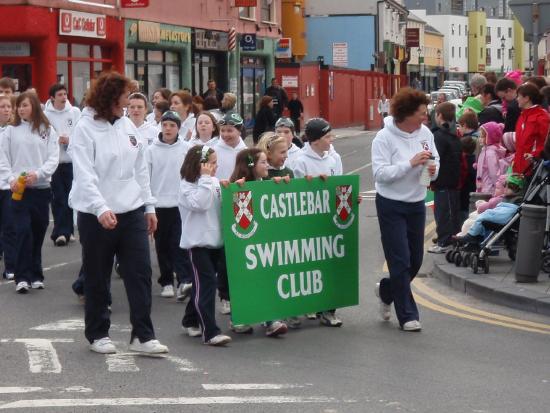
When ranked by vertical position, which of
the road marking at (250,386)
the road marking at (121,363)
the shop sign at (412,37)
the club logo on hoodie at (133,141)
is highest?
the shop sign at (412,37)

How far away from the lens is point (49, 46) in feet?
94.0

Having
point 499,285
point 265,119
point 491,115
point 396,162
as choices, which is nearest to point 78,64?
point 265,119

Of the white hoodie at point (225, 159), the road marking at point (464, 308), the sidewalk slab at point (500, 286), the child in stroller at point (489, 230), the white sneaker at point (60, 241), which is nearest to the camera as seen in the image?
the road marking at point (464, 308)

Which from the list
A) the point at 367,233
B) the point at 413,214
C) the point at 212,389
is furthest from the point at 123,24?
the point at 212,389

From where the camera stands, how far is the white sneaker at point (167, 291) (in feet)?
37.7

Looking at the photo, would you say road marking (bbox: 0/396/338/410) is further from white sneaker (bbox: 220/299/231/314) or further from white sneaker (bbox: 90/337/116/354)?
white sneaker (bbox: 220/299/231/314)

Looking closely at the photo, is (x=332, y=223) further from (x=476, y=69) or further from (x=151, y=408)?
(x=476, y=69)

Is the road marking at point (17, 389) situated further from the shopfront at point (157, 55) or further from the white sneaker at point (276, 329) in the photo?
the shopfront at point (157, 55)

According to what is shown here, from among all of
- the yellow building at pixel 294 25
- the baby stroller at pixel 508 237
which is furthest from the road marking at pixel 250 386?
the yellow building at pixel 294 25

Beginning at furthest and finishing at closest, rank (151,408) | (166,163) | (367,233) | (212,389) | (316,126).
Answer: (367,233) < (166,163) < (316,126) < (212,389) < (151,408)

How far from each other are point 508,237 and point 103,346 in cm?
547

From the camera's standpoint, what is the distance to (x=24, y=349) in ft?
29.0

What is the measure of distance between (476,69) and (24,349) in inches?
4917

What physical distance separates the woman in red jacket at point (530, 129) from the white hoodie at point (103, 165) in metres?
5.47
